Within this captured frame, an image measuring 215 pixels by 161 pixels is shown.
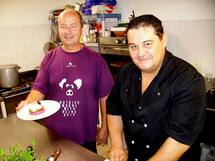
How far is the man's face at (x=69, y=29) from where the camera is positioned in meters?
1.70

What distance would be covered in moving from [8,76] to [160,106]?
2.05 meters

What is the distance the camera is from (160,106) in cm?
115

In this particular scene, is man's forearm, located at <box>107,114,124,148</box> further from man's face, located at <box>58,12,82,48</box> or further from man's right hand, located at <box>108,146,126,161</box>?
man's face, located at <box>58,12,82,48</box>

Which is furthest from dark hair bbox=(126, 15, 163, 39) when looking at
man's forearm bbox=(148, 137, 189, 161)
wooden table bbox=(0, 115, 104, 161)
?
wooden table bbox=(0, 115, 104, 161)

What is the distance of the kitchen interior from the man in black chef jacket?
85cm

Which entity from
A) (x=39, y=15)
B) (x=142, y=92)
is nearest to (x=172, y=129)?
(x=142, y=92)

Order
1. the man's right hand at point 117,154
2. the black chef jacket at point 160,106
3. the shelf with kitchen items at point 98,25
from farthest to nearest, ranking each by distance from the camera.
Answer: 1. the shelf with kitchen items at point 98,25
2. the man's right hand at point 117,154
3. the black chef jacket at point 160,106

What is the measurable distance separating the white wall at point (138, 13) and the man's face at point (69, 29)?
1176 millimetres

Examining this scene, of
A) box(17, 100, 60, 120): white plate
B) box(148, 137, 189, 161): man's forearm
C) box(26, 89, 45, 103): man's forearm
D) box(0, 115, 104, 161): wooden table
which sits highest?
box(17, 100, 60, 120): white plate

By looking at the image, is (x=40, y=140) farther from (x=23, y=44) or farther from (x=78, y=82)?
(x=23, y=44)

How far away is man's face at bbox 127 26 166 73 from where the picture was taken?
108 centimetres

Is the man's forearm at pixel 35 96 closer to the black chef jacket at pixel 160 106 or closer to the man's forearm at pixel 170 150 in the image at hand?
the black chef jacket at pixel 160 106

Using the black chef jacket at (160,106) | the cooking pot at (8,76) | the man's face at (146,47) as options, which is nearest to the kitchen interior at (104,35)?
the cooking pot at (8,76)

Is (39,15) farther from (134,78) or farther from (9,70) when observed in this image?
(134,78)
